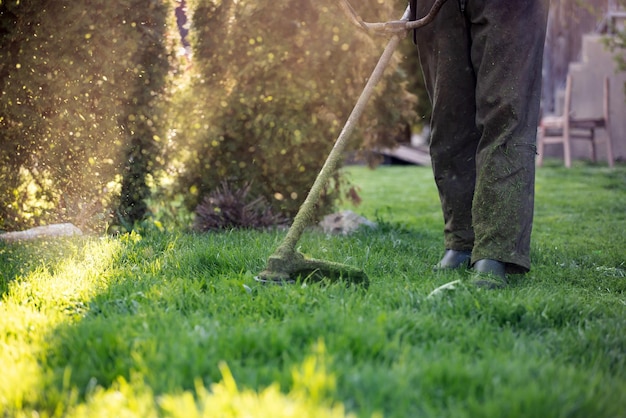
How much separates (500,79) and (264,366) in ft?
5.91

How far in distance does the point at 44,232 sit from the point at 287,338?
256 centimetres

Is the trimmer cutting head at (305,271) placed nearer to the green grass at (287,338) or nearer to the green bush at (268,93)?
the green grass at (287,338)

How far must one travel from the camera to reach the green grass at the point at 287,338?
1.58 metres

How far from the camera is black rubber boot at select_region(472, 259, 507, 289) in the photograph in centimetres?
271

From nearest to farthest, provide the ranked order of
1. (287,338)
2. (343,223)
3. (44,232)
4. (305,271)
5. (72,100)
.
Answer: (287,338) → (305,271) → (44,232) → (72,100) → (343,223)

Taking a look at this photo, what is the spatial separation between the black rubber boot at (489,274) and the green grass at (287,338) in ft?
0.26

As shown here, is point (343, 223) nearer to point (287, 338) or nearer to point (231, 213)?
point (231, 213)

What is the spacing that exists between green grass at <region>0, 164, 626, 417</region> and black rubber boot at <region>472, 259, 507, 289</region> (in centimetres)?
8

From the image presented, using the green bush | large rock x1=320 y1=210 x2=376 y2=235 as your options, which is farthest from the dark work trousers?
large rock x1=320 y1=210 x2=376 y2=235

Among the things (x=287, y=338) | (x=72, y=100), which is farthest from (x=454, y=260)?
(x=72, y=100)

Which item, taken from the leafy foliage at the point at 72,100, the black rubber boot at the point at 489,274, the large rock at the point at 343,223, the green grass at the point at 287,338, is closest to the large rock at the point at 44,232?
the leafy foliage at the point at 72,100

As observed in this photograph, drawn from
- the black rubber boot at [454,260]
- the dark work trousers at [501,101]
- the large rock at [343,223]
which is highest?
the dark work trousers at [501,101]

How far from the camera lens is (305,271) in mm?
2762

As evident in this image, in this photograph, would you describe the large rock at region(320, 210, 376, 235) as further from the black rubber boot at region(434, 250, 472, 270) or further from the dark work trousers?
the dark work trousers
